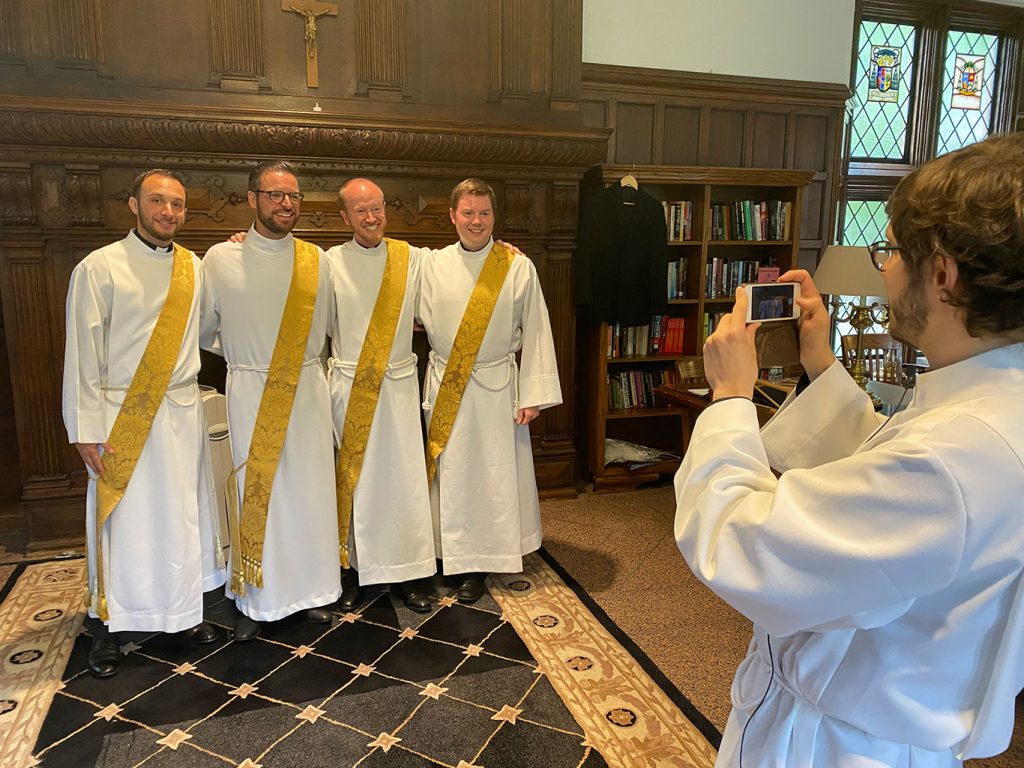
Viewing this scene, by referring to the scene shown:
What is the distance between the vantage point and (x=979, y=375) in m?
0.85

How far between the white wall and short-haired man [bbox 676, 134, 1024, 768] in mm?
4260

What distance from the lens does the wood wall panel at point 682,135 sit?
16.3 feet

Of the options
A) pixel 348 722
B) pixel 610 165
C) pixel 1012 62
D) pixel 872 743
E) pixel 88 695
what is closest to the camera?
pixel 872 743

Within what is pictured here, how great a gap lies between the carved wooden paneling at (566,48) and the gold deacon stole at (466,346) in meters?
1.50

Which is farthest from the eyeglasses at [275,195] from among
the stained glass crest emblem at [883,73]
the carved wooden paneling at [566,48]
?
the stained glass crest emblem at [883,73]

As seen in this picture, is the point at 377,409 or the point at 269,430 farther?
the point at 377,409

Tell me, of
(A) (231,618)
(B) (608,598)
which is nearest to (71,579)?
(A) (231,618)

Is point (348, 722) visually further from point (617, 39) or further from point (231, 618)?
point (617, 39)

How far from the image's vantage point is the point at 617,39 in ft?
15.6

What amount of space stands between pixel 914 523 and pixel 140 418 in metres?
2.58

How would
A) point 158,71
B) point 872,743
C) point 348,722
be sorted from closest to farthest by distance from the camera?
point 872,743 < point 348,722 < point 158,71

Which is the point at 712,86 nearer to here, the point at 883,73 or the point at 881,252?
the point at 883,73

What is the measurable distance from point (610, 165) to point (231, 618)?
3.23 m

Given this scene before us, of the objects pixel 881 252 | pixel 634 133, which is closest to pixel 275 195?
pixel 881 252
